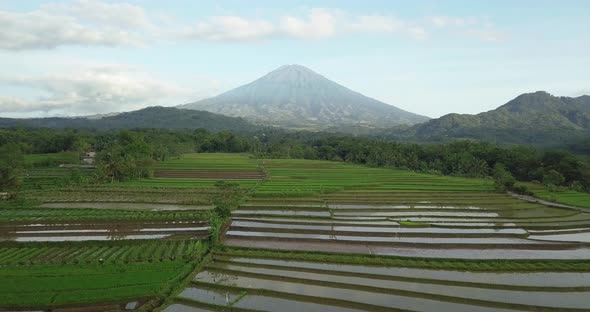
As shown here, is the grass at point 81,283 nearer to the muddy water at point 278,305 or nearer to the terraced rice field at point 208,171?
the muddy water at point 278,305

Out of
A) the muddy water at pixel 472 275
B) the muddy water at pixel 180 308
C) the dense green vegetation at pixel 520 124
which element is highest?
the dense green vegetation at pixel 520 124

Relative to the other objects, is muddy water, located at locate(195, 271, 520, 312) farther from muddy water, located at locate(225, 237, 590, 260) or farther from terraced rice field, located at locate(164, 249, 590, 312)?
muddy water, located at locate(225, 237, 590, 260)

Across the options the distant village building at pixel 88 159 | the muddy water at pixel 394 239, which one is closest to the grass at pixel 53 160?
the distant village building at pixel 88 159

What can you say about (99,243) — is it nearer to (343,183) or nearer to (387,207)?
(387,207)

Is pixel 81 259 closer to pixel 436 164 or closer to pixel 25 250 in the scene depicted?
pixel 25 250

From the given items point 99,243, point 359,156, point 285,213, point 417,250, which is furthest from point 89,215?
point 359,156

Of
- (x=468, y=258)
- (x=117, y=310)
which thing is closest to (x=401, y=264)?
(x=468, y=258)

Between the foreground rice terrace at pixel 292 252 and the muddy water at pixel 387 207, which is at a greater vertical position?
the muddy water at pixel 387 207
